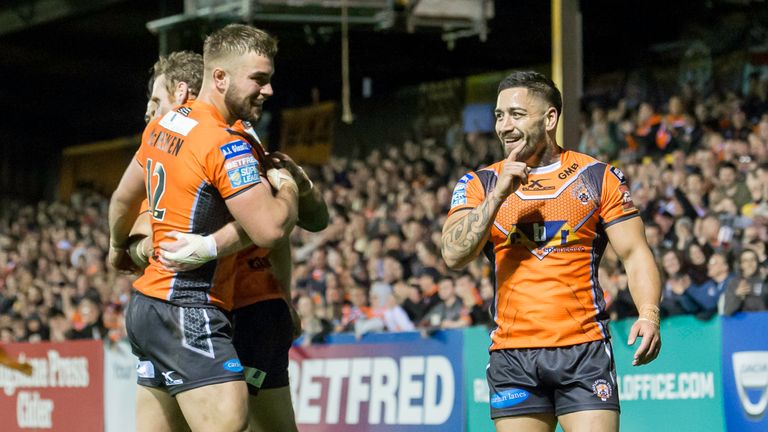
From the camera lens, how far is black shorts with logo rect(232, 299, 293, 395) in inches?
218

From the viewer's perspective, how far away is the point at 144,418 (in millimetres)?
5234

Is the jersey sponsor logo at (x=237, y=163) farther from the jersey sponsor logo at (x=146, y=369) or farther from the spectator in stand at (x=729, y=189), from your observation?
the spectator in stand at (x=729, y=189)

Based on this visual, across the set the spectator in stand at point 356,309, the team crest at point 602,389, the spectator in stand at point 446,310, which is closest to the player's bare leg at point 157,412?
the team crest at point 602,389

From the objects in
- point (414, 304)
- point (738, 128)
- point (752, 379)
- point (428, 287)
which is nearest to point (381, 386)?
point (414, 304)

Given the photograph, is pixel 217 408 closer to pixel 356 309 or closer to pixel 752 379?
pixel 752 379

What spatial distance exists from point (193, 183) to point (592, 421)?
1.90m

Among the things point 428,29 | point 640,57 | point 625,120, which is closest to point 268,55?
point 428,29

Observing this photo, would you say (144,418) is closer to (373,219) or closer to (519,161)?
(519,161)

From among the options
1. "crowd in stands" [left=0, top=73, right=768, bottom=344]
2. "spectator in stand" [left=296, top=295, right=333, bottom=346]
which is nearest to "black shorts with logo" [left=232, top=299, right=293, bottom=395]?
"crowd in stands" [left=0, top=73, right=768, bottom=344]

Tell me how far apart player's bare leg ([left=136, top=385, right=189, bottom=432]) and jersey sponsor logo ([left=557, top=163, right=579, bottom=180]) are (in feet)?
6.27

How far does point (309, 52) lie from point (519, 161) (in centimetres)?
1806

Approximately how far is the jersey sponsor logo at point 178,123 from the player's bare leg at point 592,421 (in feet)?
6.44

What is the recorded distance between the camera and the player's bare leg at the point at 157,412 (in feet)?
17.1

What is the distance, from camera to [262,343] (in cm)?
557
